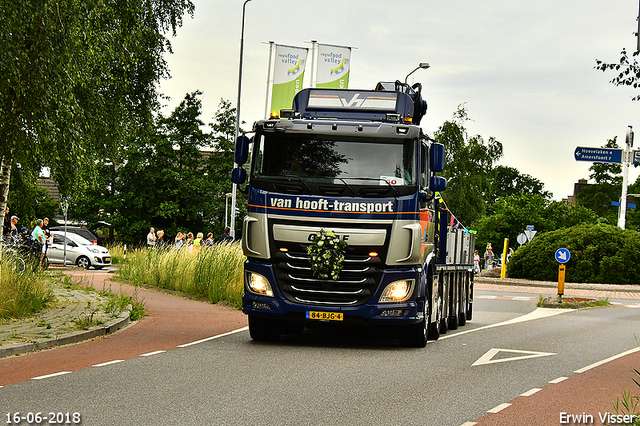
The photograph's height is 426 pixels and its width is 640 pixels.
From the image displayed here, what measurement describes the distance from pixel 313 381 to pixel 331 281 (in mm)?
2706

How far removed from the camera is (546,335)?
15383mm

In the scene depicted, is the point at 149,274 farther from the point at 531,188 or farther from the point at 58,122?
the point at 531,188

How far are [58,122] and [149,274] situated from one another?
43.4 feet

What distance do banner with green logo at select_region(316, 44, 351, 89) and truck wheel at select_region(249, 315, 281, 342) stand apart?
1716cm

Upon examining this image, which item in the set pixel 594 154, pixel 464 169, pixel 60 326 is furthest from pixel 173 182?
pixel 60 326

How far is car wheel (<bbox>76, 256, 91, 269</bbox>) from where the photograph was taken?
119 ft

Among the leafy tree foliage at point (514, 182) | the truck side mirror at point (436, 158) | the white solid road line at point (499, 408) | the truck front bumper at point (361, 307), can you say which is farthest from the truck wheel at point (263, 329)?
the leafy tree foliage at point (514, 182)

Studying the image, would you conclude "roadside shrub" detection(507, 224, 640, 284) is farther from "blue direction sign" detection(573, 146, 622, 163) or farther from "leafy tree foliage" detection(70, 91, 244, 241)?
"leafy tree foliage" detection(70, 91, 244, 241)

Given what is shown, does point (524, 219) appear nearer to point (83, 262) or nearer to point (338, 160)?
point (83, 262)

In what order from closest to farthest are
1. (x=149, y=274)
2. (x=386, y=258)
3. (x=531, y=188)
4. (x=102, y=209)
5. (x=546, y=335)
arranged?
(x=386, y=258) < (x=546, y=335) < (x=149, y=274) < (x=102, y=209) < (x=531, y=188)

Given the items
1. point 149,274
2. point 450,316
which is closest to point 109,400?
point 450,316

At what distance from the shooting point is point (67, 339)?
11.5 meters

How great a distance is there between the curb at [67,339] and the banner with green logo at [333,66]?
53.1 feet

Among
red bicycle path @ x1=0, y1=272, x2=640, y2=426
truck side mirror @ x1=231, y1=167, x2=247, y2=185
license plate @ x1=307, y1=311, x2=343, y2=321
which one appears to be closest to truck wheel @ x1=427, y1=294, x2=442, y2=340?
license plate @ x1=307, y1=311, x2=343, y2=321
